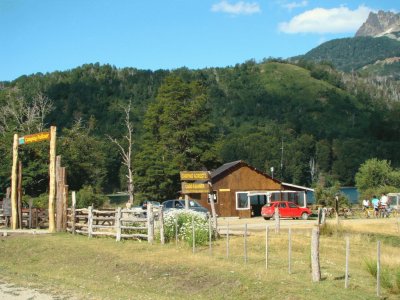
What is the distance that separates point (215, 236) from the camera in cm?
2159

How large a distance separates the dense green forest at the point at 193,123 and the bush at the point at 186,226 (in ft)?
90.5

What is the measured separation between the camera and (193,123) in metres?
58.6

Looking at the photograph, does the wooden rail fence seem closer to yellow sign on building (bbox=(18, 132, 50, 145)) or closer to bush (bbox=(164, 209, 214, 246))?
bush (bbox=(164, 209, 214, 246))

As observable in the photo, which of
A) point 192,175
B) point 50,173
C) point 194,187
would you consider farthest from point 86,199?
point 194,187

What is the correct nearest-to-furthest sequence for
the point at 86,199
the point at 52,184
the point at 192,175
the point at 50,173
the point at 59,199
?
the point at 192,175 → the point at 59,199 → the point at 52,184 → the point at 50,173 → the point at 86,199

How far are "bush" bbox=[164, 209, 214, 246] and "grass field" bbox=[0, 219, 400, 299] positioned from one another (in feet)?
2.00

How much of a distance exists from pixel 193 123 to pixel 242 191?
13.4m

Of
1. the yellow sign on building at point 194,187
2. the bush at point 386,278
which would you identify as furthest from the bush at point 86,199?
the bush at point 386,278

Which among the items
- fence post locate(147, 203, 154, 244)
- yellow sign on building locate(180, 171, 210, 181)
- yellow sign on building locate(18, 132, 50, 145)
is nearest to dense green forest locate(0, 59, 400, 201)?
yellow sign on building locate(18, 132, 50, 145)

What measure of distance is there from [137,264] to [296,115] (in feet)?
467

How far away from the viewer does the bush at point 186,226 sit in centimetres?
1994

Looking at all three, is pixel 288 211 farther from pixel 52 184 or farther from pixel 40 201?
pixel 52 184

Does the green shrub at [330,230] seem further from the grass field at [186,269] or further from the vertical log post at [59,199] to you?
the vertical log post at [59,199]

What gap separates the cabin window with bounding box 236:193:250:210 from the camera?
47.2m
